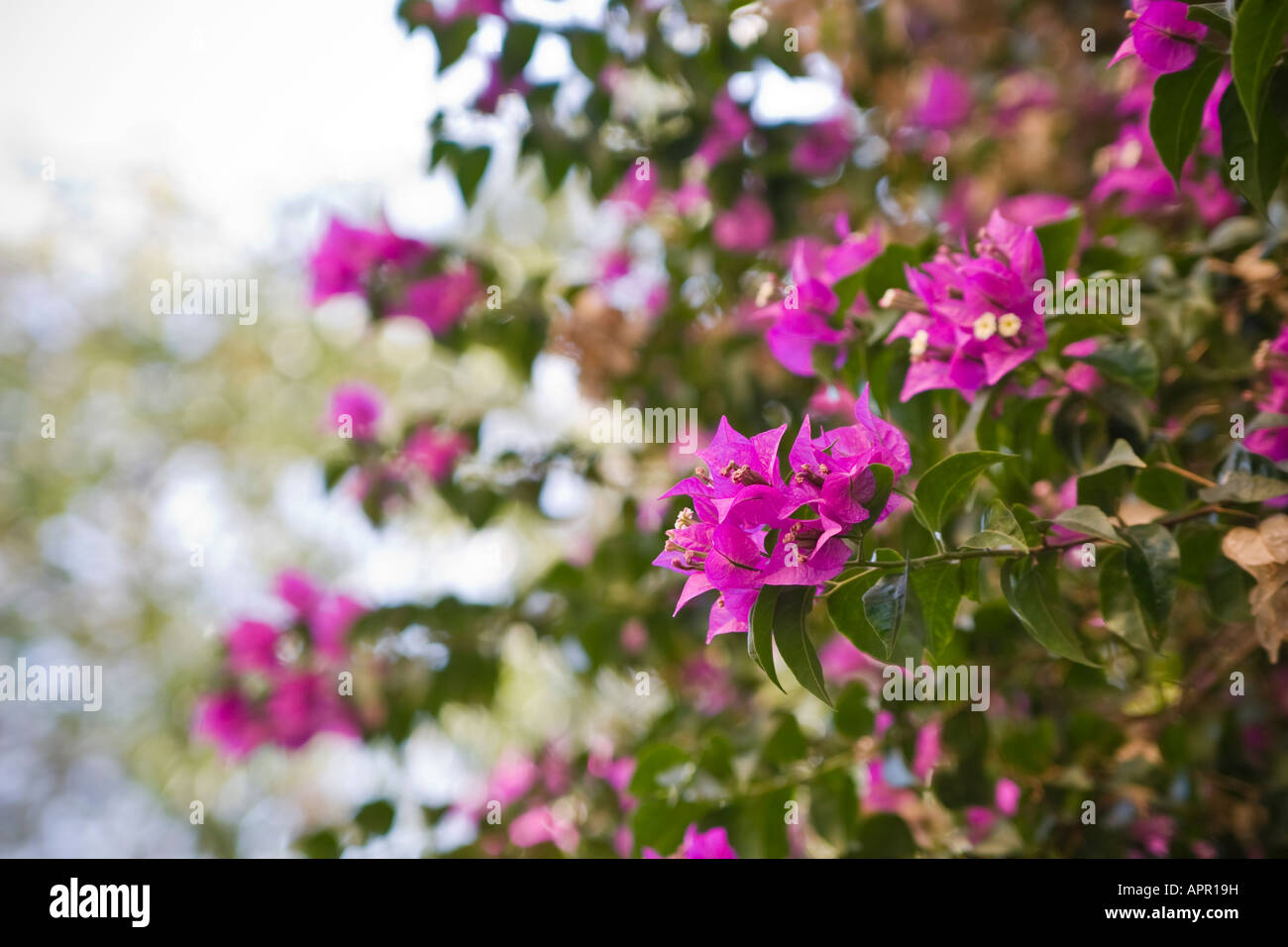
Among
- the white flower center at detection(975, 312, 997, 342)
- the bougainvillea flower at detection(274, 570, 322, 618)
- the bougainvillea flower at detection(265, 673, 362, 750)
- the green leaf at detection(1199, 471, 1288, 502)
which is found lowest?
the bougainvillea flower at detection(265, 673, 362, 750)

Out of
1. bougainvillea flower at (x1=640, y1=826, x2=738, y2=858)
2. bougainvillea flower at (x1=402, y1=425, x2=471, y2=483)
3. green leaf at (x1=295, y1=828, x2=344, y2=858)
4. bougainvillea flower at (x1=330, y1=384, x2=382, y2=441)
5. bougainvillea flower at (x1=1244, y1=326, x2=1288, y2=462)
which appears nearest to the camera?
bougainvillea flower at (x1=1244, y1=326, x2=1288, y2=462)

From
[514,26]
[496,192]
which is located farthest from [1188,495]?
[496,192]

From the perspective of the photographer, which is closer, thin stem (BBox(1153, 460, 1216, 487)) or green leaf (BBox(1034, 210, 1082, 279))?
thin stem (BBox(1153, 460, 1216, 487))

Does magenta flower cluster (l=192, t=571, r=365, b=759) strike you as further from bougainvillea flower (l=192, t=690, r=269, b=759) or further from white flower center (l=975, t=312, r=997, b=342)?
white flower center (l=975, t=312, r=997, b=342)

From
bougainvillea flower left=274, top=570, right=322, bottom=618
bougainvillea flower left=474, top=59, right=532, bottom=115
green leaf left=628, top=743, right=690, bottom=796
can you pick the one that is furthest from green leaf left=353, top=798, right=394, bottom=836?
bougainvillea flower left=474, top=59, right=532, bottom=115

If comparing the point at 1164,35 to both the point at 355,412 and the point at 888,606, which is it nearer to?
the point at 888,606

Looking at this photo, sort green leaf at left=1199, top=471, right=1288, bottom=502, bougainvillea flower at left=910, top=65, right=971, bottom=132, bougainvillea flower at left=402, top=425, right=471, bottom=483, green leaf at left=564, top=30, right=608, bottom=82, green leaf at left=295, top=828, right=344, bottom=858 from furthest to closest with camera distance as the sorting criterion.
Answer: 1. bougainvillea flower at left=910, top=65, right=971, bottom=132
2. bougainvillea flower at left=402, top=425, right=471, bottom=483
3. green leaf at left=295, top=828, right=344, bottom=858
4. green leaf at left=564, top=30, right=608, bottom=82
5. green leaf at left=1199, top=471, right=1288, bottom=502

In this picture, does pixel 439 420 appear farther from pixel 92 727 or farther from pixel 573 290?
pixel 92 727

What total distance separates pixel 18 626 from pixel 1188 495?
5132 mm

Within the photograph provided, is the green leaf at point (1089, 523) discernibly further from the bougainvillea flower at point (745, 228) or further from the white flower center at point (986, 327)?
the bougainvillea flower at point (745, 228)

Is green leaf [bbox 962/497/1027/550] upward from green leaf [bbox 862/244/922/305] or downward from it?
downward

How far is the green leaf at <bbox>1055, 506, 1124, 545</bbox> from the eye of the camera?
1.95 feet

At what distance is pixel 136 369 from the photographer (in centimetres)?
471

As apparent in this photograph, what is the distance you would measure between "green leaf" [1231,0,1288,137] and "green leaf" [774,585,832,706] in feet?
1.35
